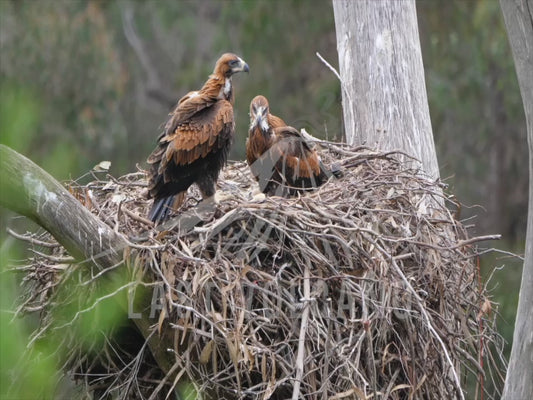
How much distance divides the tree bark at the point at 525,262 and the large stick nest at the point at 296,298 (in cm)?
77

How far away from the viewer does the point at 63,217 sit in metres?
4.50

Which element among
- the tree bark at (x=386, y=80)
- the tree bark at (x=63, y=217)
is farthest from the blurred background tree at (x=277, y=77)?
the tree bark at (x=63, y=217)

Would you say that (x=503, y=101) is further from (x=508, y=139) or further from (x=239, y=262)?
(x=239, y=262)

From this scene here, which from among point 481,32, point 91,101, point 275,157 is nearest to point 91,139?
point 91,101

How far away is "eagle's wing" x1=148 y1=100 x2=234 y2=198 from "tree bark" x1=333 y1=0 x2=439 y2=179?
1510 millimetres

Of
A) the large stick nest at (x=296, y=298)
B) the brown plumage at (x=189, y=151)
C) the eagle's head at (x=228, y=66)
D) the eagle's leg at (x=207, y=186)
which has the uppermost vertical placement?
the eagle's head at (x=228, y=66)

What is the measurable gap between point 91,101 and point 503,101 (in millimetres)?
6790

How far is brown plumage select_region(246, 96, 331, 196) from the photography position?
6.54 metres

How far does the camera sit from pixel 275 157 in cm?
653

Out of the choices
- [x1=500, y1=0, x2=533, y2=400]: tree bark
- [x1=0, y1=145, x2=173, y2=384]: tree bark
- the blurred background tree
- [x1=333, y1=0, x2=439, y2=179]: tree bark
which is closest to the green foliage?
[x1=0, y1=145, x2=173, y2=384]: tree bark

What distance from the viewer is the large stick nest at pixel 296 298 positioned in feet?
16.4

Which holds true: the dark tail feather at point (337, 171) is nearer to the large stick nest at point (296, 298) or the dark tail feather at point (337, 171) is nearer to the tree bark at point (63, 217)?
the large stick nest at point (296, 298)

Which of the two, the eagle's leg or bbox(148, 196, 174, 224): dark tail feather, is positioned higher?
the eagle's leg

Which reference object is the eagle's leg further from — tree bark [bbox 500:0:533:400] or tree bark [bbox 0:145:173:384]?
tree bark [bbox 500:0:533:400]
